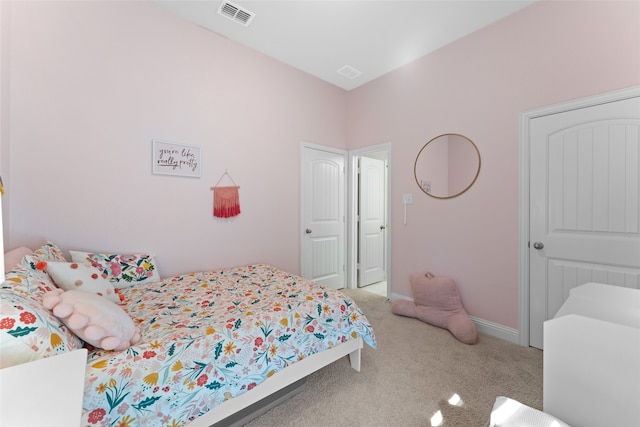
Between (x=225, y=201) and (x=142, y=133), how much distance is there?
3.00 ft

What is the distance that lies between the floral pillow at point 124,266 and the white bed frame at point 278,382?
4.32 ft

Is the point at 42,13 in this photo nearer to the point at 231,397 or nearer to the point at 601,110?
the point at 231,397

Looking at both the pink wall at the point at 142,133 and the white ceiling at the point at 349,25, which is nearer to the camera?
the pink wall at the point at 142,133

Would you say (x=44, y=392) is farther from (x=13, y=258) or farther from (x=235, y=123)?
(x=235, y=123)

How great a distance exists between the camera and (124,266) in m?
2.04

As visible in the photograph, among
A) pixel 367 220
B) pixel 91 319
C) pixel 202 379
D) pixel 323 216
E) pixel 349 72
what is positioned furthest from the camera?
pixel 367 220

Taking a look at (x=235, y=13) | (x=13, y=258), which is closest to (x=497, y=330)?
(x=13, y=258)

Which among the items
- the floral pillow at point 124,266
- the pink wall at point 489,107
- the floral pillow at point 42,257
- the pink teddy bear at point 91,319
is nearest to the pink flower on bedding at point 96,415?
the pink teddy bear at point 91,319

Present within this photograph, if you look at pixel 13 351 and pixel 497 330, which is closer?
pixel 13 351

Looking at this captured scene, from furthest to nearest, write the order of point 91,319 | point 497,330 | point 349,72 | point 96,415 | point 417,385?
point 349,72 → point 497,330 → point 417,385 → point 91,319 → point 96,415

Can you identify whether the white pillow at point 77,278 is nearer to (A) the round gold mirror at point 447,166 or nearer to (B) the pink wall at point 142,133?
(B) the pink wall at point 142,133

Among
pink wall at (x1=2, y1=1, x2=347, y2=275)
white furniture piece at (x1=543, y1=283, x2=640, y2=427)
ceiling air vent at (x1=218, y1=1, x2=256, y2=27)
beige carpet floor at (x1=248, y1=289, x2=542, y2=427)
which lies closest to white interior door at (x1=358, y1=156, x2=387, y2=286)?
pink wall at (x1=2, y1=1, x2=347, y2=275)

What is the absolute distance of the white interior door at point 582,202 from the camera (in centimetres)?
176

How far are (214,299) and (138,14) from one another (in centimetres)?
249
